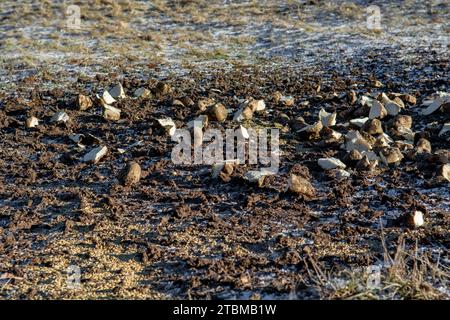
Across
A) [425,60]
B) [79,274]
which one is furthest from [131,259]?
[425,60]

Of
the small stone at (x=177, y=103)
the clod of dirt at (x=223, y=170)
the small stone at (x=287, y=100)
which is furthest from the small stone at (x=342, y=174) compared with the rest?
the small stone at (x=177, y=103)

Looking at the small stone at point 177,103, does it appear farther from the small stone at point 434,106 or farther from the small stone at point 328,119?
the small stone at point 434,106

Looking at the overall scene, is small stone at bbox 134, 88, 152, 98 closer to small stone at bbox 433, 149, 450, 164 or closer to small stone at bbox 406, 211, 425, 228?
small stone at bbox 433, 149, 450, 164

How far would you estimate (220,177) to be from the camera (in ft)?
17.7

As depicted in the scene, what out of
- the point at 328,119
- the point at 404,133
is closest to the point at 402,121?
the point at 404,133


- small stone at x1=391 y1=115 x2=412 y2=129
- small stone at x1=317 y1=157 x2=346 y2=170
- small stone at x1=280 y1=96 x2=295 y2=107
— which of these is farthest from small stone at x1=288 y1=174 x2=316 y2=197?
small stone at x1=280 y1=96 x2=295 y2=107

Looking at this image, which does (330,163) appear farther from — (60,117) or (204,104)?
(60,117)

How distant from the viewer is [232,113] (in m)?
7.15

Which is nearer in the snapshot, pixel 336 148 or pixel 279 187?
pixel 279 187

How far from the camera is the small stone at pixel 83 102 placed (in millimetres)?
7348

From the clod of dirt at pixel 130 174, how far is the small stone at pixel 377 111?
8.81 ft

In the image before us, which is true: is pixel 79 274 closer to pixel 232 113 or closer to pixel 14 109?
pixel 232 113

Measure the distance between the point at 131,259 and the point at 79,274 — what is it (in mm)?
368

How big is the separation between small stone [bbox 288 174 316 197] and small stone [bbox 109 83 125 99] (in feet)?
10.9
